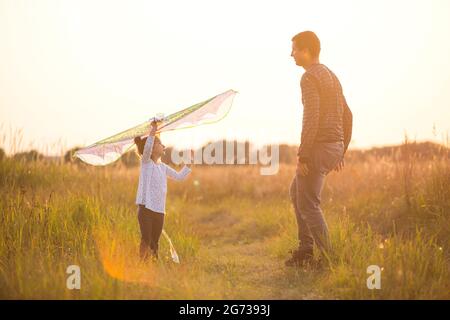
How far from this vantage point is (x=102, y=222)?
587cm

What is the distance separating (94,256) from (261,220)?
383cm

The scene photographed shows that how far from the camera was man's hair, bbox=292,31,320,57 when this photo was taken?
474 centimetres

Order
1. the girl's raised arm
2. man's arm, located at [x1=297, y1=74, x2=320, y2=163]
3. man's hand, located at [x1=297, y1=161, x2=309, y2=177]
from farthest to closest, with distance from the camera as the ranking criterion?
the girl's raised arm
man's hand, located at [x1=297, y1=161, x2=309, y2=177]
man's arm, located at [x1=297, y1=74, x2=320, y2=163]

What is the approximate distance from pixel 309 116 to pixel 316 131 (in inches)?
6.7

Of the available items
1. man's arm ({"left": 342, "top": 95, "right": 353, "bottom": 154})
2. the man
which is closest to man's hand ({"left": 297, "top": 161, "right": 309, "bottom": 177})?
the man

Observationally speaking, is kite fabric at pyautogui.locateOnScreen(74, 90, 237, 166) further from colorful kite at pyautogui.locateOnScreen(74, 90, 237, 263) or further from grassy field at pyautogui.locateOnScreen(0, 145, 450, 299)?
grassy field at pyautogui.locateOnScreen(0, 145, 450, 299)

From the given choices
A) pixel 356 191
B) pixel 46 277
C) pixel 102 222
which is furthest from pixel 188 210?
pixel 46 277

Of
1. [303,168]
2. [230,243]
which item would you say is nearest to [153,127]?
[303,168]

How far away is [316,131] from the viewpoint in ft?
14.8

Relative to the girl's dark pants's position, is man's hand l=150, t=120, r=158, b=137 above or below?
above

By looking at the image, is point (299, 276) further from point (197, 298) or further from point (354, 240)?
point (197, 298)

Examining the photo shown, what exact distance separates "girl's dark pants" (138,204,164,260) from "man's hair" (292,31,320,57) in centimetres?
231

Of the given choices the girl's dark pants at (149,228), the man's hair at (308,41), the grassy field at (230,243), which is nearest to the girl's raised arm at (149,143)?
the girl's dark pants at (149,228)

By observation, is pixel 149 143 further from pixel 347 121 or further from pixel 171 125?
pixel 347 121
